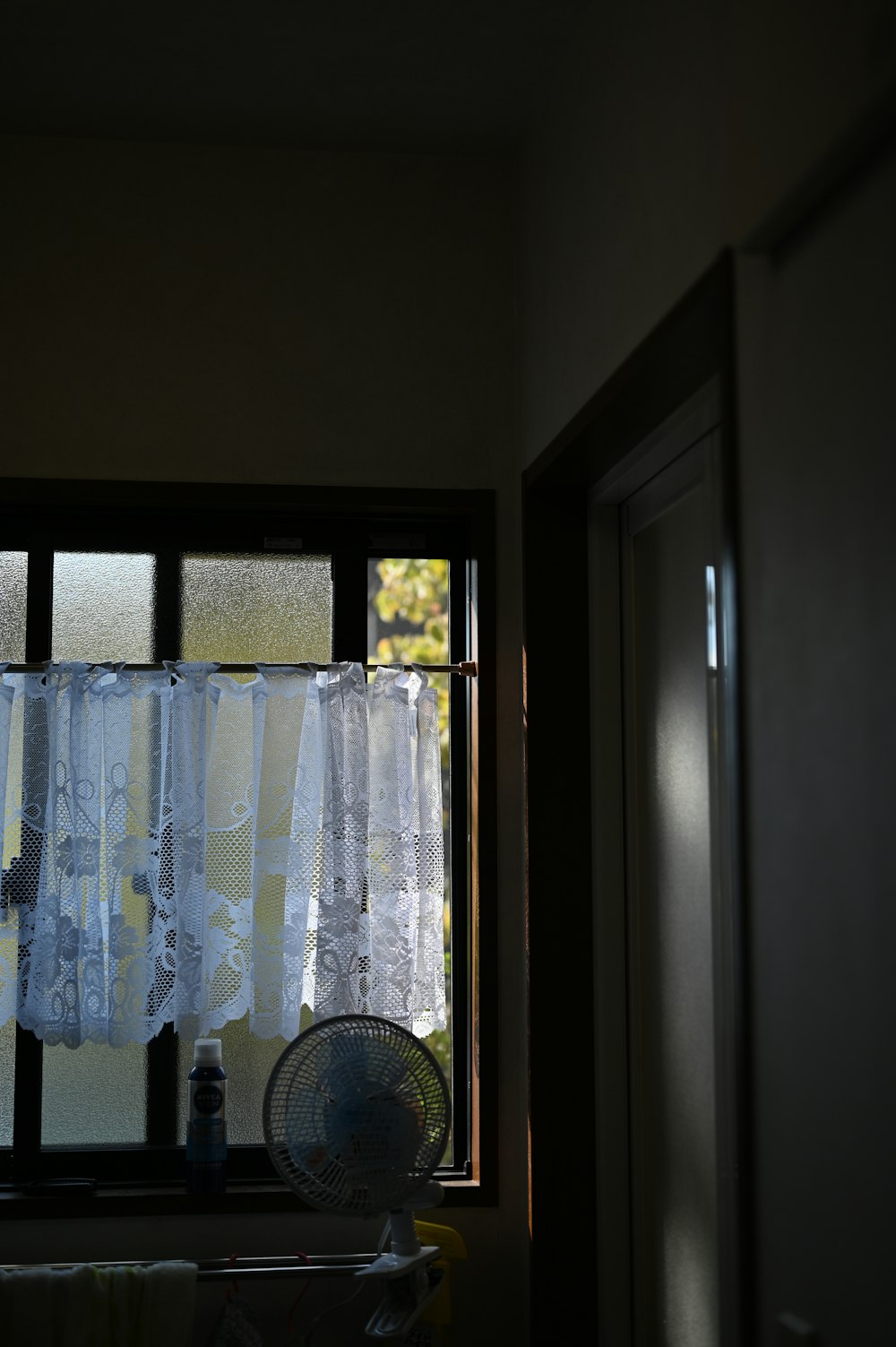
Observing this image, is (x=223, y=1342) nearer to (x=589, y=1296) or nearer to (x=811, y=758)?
(x=589, y=1296)

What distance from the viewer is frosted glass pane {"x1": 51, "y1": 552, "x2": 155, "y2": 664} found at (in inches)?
88.8

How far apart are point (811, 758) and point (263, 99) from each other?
1.72 metres

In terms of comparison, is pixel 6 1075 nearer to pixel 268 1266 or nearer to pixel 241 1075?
pixel 241 1075

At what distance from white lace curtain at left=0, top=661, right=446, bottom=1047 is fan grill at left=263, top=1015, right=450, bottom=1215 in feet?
1.05

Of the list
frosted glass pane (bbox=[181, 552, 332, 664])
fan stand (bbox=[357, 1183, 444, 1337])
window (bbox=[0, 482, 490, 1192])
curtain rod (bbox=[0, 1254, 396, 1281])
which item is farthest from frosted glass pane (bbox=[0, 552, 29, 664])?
fan stand (bbox=[357, 1183, 444, 1337])

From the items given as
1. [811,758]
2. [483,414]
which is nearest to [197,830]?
[483,414]

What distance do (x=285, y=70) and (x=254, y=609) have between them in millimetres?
1004

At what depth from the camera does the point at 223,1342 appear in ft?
6.11

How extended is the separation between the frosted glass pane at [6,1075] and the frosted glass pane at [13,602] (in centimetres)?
73

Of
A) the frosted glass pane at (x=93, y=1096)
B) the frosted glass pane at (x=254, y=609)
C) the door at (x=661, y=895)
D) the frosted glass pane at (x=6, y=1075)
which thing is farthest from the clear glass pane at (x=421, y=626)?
the frosted glass pane at (x=6, y=1075)

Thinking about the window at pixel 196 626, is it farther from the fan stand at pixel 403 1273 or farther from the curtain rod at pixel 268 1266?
the fan stand at pixel 403 1273

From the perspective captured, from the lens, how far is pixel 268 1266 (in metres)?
1.93

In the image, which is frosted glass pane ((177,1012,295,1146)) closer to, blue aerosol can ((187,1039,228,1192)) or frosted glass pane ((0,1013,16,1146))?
blue aerosol can ((187,1039,228,1192))

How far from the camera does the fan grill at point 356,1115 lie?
1673 millimetres
